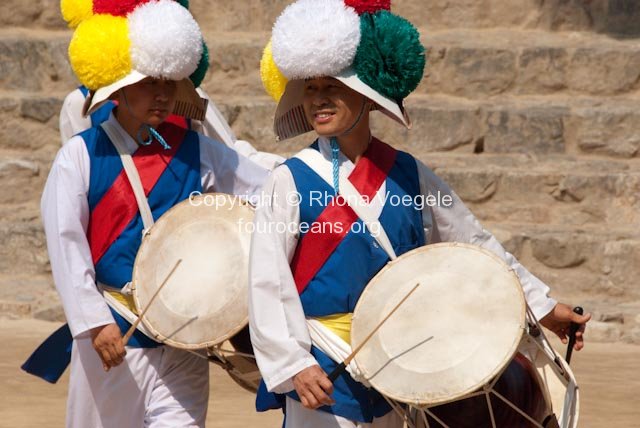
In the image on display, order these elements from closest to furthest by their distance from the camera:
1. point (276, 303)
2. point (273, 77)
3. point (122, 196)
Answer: point (276, 303) → point (273, 77) → point (122, 196)

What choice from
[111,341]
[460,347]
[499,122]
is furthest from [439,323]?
[499,122]

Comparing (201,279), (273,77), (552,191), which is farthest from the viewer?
(552,191)

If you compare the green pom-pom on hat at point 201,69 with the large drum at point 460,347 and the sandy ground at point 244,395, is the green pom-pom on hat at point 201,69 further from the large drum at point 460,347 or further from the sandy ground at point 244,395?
the sandy ground at point 244,395

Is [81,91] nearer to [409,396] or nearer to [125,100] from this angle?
[125,100]

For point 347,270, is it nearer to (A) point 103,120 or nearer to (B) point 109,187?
(B) point 109,187

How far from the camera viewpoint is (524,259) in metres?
9.12

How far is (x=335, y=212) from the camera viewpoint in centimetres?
429

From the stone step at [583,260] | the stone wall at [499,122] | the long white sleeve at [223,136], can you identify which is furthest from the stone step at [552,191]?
the long white sleeve at [223,136]

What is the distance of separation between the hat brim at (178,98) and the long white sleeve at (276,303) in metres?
0.96

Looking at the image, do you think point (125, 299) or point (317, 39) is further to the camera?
point (125, 299)

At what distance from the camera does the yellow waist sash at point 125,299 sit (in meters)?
4.84

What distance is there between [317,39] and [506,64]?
20.3ft

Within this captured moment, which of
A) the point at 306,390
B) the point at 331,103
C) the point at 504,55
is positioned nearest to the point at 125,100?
the point at 331,103

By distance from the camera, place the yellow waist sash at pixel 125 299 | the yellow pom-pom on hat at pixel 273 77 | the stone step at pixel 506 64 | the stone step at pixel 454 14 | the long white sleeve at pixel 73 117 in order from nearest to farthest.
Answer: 1. the yellow pom-pom on hat at pixel 273 77
2. the yellow waist sash at pixel 125 299
3. the long white sleeve at pixel 73 117
4. the stone step at pixel 506 64
5. the stone step at pixel 454 14
